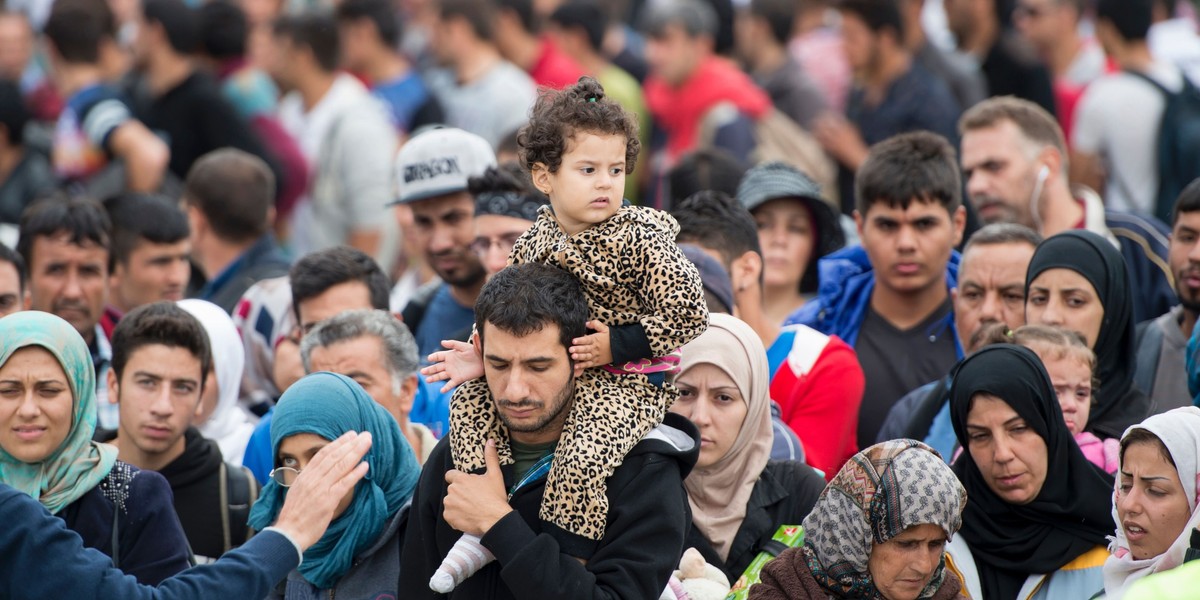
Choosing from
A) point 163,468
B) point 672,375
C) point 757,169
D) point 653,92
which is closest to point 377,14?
point 653,92

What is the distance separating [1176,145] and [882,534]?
5.00 metres

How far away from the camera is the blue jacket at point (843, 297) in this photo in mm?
6746

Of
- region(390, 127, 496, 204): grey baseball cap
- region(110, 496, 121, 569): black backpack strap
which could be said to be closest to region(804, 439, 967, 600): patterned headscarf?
region(110, 496, 121, 569): black backpack strap

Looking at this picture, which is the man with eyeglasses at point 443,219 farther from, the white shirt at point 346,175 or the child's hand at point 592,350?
the white shirt at point 346,175

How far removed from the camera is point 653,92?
12.1 metres

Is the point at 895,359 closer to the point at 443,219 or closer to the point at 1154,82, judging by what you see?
the point at 443,219

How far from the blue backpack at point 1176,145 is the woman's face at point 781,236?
2.40m

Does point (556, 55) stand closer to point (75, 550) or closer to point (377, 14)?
point (377, 14)

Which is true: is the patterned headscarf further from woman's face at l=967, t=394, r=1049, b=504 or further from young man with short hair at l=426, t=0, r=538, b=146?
young man with short hair at l=426, t=0, r=538, b=146

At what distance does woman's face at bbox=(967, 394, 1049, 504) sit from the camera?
4.95 meters

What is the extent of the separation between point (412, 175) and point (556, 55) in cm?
534

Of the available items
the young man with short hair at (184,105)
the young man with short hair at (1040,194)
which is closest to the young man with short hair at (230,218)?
the young man with short hair at (184,105)

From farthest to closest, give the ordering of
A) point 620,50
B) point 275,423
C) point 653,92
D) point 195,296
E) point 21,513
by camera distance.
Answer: point 620,50 < point 653,92 < point 195,296 < point 275,423 < point 21,513

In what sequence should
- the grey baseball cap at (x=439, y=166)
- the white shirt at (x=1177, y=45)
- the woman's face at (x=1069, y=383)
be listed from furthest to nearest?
the white shirt at (x=1177, y=45), the grey baseball cap at (x=439, y=166), the woman's face at (x=1069, y=383)
